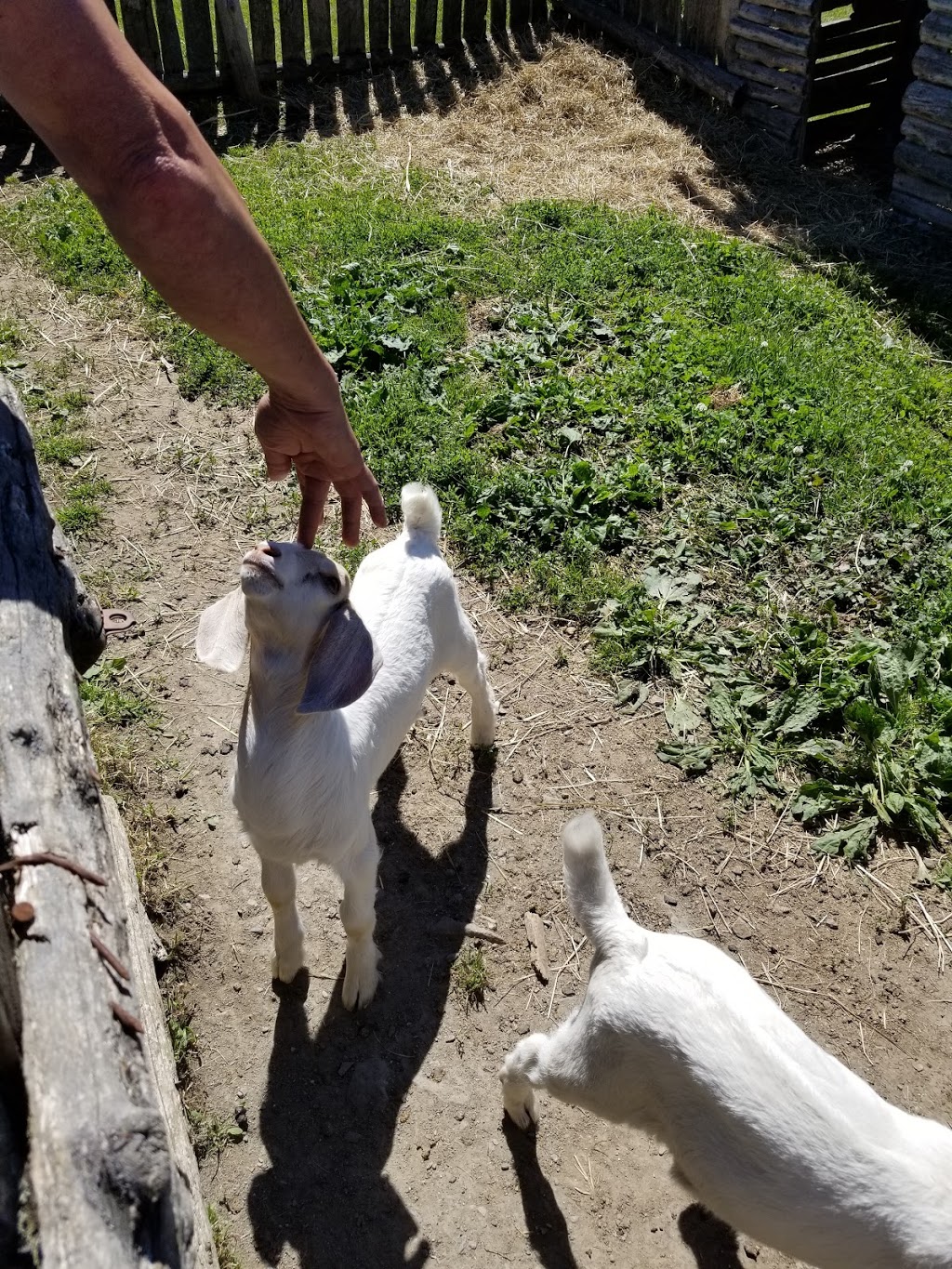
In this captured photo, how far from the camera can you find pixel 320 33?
9.42 metres

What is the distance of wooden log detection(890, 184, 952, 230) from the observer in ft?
25.5

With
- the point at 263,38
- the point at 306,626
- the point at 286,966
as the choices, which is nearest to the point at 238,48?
the point at 263,38

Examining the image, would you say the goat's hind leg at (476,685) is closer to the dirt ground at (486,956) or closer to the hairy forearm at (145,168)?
the dirt ground at (486,956)

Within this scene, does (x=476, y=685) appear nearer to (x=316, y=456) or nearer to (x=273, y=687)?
(x=273, y=687)

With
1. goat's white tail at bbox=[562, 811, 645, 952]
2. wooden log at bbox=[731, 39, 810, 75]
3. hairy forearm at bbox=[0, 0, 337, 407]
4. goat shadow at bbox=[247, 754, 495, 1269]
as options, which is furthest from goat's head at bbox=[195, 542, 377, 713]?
wooden log at bbox=[731, 39, 810, 75]

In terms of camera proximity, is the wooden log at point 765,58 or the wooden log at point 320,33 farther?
the wooden log at point 320,33

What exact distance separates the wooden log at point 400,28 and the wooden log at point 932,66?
506 cm

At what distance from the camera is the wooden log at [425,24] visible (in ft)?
32.6

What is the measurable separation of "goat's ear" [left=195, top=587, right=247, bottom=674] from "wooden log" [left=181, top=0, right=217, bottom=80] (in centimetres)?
811

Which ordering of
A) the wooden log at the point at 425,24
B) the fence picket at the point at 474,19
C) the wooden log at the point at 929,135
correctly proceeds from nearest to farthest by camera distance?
1. the wooden log at the point at 929,135
2. the wooden log at the point at 425,24
3. the fence picket at the point at 474,19

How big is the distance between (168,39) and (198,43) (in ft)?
0.87

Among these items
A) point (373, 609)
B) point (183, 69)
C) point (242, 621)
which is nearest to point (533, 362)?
point (373, 609)

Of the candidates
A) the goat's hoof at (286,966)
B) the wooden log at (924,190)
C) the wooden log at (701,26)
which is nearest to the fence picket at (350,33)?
the wooden log at (701,26)

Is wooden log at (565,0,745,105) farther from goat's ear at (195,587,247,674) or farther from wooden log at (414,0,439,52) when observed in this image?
goat's ear at (195,587,247,674)
